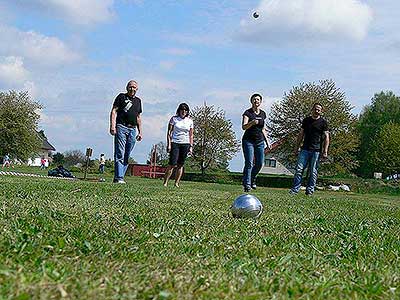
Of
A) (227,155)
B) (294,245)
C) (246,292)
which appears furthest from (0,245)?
(227,155)

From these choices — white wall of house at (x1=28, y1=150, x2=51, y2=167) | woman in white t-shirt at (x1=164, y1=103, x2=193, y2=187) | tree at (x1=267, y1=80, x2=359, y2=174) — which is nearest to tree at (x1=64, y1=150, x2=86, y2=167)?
white wall of house at (x1=28, y1=150, x2=51, y2=167)

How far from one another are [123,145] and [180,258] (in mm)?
9666

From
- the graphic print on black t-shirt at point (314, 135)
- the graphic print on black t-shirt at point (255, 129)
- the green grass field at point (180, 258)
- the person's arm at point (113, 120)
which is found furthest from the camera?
the graphic print on black t-shirt at point (314, 135)

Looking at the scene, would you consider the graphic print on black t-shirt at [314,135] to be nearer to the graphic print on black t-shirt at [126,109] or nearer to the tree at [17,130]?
the graphic print on black t-shirt at [126,109]

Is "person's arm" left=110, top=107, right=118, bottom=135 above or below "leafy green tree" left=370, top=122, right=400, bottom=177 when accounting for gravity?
below

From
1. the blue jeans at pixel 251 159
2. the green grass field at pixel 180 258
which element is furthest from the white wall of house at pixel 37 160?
the green grass field at pixel 180 258

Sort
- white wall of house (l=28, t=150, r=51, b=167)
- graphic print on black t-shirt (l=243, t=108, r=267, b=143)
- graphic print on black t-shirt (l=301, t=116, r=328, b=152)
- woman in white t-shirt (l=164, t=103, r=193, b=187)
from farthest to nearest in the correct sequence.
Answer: white wall of house (l=28, t=150, r=51, b=167)
graphic print on black t-shirt (l=301, t=116, r=328, b=152)
woman in white t-shirt (l=164, t=103, r=193, b=187)
graphic print on black t-shirt (l=243, t=108, r=267, b=143)

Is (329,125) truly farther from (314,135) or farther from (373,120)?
(314,135)

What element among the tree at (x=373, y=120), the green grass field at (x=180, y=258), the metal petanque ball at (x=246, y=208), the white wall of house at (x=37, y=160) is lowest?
the green grass field at (x=180, y=258)

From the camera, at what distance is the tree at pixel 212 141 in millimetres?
72500

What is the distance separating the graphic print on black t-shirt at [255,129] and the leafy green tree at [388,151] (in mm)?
64968

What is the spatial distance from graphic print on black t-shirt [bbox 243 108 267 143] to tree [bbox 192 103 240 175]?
5856 centimetres

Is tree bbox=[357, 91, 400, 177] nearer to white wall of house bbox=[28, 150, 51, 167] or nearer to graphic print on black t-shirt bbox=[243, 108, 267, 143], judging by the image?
white wall of house bbox=[28, 150, 51, 167]

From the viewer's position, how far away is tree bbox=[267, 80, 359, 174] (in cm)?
6309
